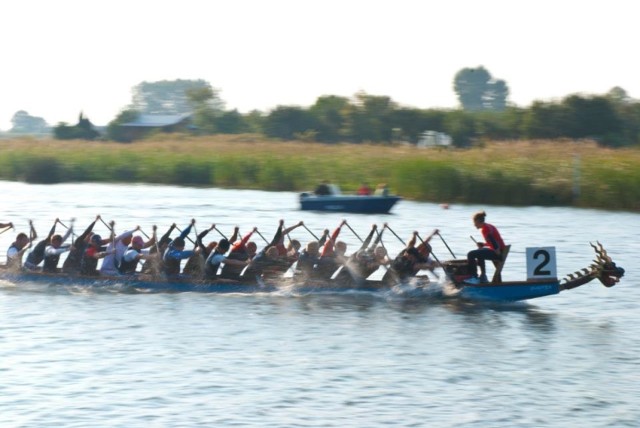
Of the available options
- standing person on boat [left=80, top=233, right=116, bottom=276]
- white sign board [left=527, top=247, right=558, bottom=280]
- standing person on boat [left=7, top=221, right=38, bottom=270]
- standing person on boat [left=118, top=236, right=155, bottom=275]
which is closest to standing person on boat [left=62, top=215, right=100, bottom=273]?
standing person on boat [left=80, top=233, right=116, bottom=276]

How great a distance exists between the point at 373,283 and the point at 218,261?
3159mm

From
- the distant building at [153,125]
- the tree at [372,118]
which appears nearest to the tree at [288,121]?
the tree at [372,118]

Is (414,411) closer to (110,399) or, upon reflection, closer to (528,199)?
(110,399)

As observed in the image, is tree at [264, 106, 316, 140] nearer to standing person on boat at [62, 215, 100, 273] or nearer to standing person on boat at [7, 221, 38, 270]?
standing person on boat at [7, 221, 38, 270]

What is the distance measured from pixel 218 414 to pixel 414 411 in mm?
2586

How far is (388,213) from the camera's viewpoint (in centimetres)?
4459

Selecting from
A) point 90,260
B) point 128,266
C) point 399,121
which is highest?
point 399,121

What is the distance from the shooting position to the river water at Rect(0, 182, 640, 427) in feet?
52.3

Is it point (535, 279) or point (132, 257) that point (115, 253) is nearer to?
point (132, 257)

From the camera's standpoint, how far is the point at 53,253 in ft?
82.7

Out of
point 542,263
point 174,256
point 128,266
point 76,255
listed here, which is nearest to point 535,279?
point 542,263

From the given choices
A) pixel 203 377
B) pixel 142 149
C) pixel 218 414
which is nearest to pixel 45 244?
pixel 203 377

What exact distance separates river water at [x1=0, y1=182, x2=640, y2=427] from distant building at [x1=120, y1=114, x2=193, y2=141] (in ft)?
260

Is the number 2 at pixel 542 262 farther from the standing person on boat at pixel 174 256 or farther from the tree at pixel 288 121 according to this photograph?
the tree at pixel 288 121
